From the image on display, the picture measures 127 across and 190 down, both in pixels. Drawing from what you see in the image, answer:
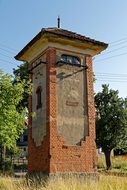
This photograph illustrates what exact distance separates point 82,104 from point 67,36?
13.3 ft

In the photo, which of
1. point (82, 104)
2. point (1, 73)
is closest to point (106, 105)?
point (82, 104)

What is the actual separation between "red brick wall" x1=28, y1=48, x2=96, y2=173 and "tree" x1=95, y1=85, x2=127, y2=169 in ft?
73.1

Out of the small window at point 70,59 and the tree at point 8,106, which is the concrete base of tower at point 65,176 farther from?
the small window at point 70,59

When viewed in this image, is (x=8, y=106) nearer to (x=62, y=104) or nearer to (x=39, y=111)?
(x=62, y=104)

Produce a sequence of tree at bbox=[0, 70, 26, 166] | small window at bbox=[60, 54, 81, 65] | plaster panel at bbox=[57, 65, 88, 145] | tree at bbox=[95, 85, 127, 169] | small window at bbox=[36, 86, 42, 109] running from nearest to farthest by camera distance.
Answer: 1. tree at bbox=[0, 70, 26, 166]
2. plaster panel at bbox=[57, 65, 88, 145]
3. small window at bbox=[60, 54, 81, 65]
4. small window at bbox=[36, 86, 42, 109]
5. tree at bbox=[95, 85, 127, 169]

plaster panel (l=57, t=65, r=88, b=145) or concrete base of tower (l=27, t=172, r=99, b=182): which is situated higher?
plaster panel (l=57, t=65, r=88, b=145)

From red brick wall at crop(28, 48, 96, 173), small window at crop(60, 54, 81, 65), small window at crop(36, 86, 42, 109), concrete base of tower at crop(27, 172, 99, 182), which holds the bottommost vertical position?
concrete base of tower at crop(27, 172, 99, 182)

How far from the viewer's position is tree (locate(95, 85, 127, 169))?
43281 mm

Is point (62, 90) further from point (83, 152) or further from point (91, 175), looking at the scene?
point (91, 175)

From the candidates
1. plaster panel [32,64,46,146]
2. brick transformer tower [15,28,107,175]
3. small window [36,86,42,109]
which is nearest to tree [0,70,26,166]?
brick transformer tower [15,28,107,175]

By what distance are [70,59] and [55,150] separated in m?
5.54

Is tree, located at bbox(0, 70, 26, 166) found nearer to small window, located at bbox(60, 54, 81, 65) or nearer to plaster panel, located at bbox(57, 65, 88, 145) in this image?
plaster panel, located at bbox(57, 65, 88, 145)

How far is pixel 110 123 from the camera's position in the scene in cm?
4394

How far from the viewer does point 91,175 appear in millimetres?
20281
